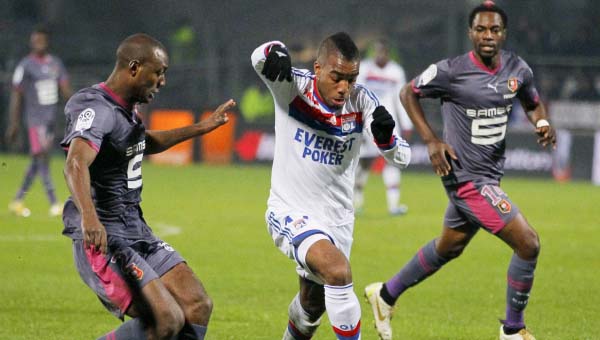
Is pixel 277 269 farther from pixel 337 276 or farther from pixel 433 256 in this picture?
pixel 337 276

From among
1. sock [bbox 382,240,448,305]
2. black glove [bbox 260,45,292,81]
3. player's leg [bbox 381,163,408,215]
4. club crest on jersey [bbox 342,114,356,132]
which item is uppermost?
black glove [bbox 260,45,292,81]

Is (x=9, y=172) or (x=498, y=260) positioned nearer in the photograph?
(x=498, y=260)

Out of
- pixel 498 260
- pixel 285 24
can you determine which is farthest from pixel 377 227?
pixel 285 24

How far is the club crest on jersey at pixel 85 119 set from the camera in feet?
19.1

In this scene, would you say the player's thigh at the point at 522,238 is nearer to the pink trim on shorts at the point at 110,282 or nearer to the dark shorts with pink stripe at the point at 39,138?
the pink trim on shorts at the point at 110,282

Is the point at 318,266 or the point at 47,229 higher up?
the point at 318,266

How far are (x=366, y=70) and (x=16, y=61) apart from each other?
1558 centimetres

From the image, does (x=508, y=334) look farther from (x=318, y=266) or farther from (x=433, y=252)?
(x=318, y=266)

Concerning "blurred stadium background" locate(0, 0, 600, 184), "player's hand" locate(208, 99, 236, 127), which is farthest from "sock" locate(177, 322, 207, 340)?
"blurred stadium background" locate(0, 0, 600, 184)

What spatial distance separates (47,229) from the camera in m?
14.3

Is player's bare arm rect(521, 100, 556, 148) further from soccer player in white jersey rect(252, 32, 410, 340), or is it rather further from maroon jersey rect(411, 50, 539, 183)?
soccer player in white jersey rect(252, 32, 410, 340)

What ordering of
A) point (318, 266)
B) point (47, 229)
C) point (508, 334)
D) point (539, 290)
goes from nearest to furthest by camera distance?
1. point (318, 266)
2. point (508, 334)
3. point (539, 290)
4. point (47, 229)

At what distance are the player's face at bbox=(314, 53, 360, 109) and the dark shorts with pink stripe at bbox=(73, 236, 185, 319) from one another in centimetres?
→ 147

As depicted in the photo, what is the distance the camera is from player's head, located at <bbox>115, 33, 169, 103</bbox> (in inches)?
240
